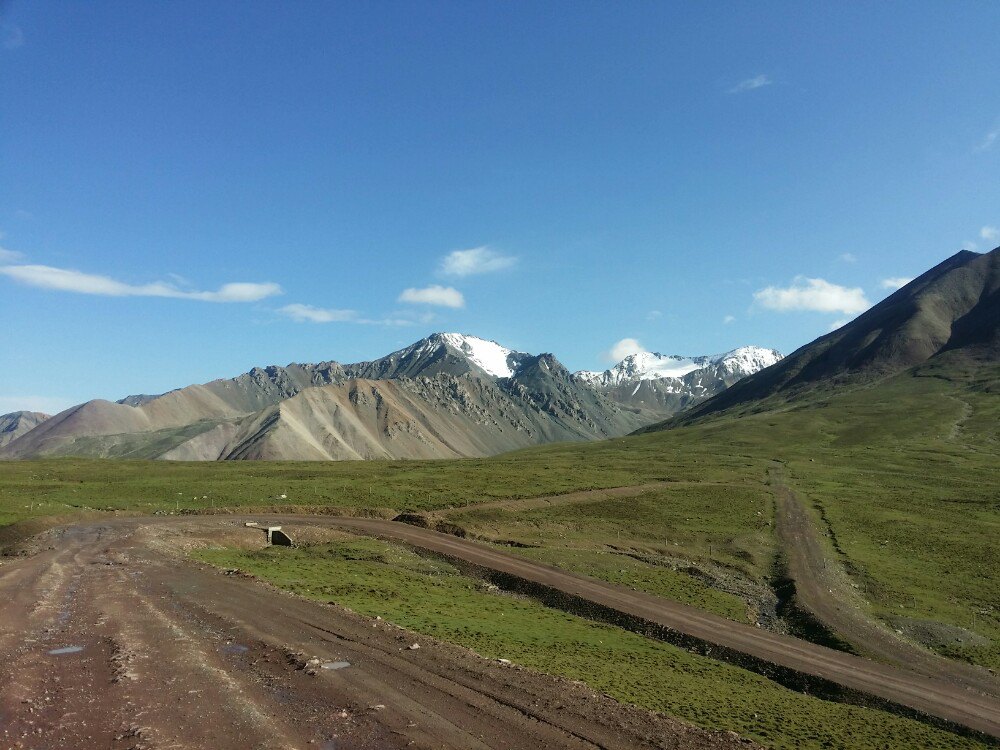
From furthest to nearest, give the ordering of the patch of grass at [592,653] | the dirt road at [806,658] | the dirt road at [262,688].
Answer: the dirt road at [806,658] < the patch of grass at [592,653] < the dirt road at [262,688]

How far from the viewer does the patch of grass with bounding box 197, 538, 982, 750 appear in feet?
92.6

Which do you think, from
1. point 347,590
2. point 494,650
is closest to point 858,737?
point 494,650

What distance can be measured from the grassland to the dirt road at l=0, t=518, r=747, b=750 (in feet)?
96.4

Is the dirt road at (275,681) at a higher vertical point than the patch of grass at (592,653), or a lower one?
higher

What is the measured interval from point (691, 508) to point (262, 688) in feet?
276

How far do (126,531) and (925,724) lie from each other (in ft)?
229

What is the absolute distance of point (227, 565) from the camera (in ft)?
169

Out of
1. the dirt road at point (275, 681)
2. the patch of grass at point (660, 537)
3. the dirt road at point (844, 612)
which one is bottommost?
the dirt road at point (844, 612)

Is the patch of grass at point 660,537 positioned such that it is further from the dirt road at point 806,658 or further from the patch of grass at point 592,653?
the patch of grass at point 592,653

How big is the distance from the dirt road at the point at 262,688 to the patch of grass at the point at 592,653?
→ 368 centimetres

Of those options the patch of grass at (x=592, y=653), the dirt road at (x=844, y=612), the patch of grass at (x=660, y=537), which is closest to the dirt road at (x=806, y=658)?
the dirt road at (x=844, y=612)

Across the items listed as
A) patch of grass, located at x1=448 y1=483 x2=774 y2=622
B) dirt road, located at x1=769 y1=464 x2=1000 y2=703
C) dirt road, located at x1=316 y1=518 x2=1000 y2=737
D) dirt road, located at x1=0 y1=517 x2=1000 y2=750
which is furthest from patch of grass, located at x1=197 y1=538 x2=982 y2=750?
patch of grass, located at x1=448 y1=483 x2=774 y2=622

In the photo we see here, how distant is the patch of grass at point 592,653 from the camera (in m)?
28.2

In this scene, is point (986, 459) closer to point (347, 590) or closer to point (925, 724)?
point (925, 724)
